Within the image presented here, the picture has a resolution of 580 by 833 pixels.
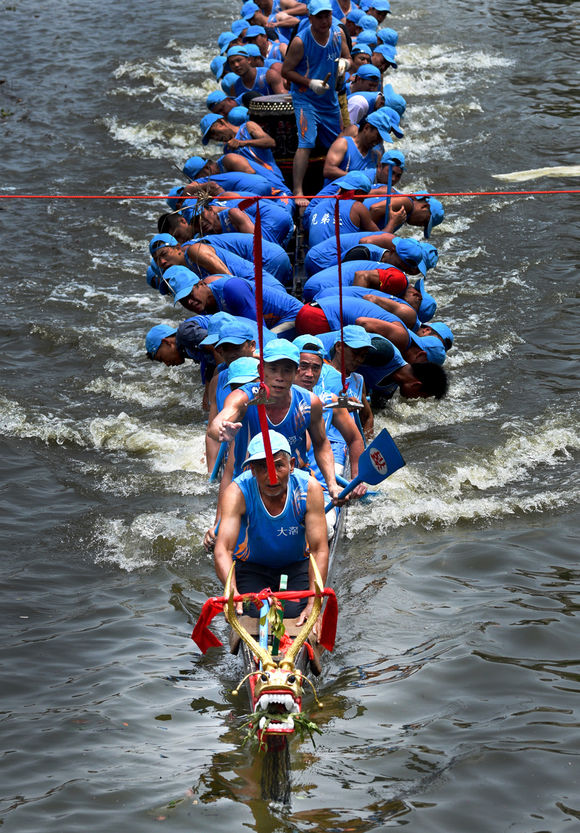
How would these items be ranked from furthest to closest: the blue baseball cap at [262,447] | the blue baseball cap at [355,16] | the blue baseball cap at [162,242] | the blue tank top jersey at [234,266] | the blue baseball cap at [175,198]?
the blue baseball cap at [355,16], the blue baseball cap at [175,198], the blue baseball cap at [162,242], the blue tank top jersey at [234,266], the blue baseball cap at [262,447]

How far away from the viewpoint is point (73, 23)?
25438mm

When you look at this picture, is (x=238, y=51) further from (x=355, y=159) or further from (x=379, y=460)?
(x=379, y=460)

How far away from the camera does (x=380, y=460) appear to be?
6293mm

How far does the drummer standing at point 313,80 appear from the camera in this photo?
453 inches

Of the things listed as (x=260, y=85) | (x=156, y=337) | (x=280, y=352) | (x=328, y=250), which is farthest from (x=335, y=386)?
(x=260, y=85)

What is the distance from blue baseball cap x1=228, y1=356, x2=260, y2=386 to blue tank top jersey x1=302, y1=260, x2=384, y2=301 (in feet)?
8.90

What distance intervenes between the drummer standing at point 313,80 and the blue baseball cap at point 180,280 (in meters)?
2.17

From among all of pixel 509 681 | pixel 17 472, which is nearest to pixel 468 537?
pixel 509 681

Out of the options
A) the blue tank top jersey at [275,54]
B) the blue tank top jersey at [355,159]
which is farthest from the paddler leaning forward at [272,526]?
the blue tank top jersey at [275,54]

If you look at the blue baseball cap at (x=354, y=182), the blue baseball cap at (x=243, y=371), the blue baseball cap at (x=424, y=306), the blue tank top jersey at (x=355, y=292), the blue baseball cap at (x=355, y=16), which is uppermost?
the blue baseball cap at (x=355, y=16)

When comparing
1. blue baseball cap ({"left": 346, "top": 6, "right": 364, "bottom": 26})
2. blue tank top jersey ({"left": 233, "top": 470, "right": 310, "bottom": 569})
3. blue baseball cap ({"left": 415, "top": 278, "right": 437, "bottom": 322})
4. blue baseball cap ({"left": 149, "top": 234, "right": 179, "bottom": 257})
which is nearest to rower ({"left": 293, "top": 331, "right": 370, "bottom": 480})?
blue tank top jersey ({"left": 233, "top": 470, "right": 310, "bottom": 569})

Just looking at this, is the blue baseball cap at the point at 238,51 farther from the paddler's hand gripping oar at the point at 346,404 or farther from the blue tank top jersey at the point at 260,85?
the paddler's hand gripping oar at the point at 346,404

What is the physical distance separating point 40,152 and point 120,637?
42.5ft

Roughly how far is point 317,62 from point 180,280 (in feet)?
11.1
